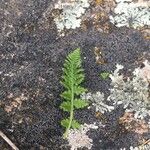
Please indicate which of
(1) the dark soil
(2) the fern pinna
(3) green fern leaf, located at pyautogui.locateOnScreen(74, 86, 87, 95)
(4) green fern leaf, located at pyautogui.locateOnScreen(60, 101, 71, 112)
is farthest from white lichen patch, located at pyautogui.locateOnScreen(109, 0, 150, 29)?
(4) green fern leaf, located at pyautogui.locateOnScreen(60, 101, 71, 112)

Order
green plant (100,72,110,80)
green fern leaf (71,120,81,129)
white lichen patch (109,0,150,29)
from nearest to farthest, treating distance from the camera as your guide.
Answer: green fern leaf (71,120,81,129), green plant (100,72,110,80), white lichen patch (109,0,150,29)

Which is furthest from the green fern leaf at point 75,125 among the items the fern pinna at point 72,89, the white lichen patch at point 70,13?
the white lichen patch at point 70,13

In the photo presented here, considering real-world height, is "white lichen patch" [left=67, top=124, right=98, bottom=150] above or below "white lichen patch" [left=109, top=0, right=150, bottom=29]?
below

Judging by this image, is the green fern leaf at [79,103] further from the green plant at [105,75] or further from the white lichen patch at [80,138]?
the green plant at [105,75]

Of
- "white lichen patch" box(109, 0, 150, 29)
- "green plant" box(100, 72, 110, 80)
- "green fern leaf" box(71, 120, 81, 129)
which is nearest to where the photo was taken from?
"green fern leaf" box(71, 120, 81, 129)

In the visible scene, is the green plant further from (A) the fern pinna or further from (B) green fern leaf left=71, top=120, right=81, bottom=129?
(B) green fern leaf left=71, top=120, right=81, bottom=129

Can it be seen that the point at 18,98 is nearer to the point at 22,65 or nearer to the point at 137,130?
the point at 22,65

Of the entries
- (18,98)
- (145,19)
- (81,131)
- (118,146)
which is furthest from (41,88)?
(145,19)
